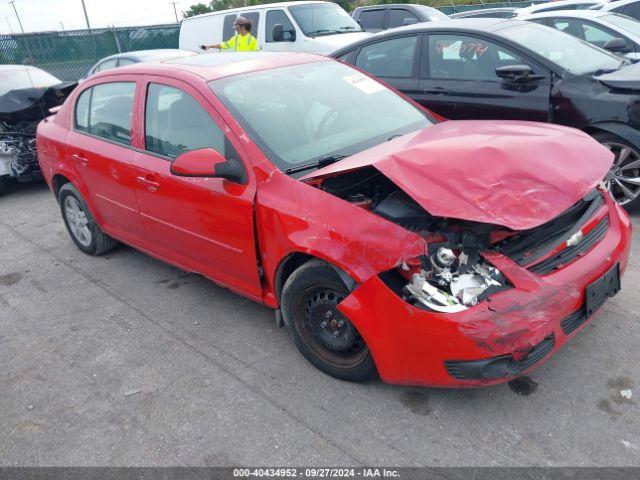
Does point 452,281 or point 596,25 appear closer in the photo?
point 452,281

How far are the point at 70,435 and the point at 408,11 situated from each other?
36.3 ft

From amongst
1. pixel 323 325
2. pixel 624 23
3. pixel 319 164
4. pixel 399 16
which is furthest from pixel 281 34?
pixel 323 325

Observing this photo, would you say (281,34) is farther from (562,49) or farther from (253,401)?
(253,401)

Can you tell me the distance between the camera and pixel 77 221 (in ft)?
16.9

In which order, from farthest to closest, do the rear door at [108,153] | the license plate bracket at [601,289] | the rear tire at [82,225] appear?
1. the rear tire at [82,225]
2. the rear door at [108,153]
3. the license plate bracket at [601,289]

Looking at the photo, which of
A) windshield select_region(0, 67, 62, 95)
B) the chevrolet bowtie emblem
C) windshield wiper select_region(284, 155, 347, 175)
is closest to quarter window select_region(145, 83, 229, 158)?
windshield wiper select_region(284, 155, 347, 175)

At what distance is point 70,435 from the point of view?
287cm

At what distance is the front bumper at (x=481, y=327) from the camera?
2416 millimetres

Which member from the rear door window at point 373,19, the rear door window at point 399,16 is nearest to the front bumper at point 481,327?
the rear door window at point 399,16

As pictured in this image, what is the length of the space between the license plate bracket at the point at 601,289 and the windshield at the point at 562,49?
8.77 ft

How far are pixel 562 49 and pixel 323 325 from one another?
3.93 m

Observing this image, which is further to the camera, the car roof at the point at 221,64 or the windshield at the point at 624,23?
the windshield at the point at 624,23

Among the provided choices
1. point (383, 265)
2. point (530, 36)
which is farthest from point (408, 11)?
point (383, 265)

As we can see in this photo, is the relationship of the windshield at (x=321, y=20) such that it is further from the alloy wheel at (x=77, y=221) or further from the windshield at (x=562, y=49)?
the alloy wheel at (x=77, y=221)
